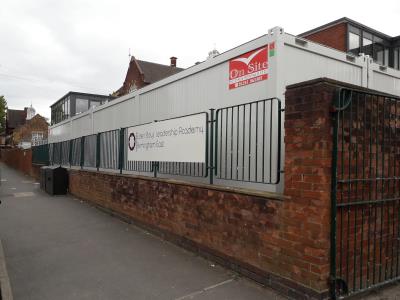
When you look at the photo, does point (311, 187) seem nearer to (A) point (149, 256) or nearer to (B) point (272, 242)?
(B) point (272, 242)

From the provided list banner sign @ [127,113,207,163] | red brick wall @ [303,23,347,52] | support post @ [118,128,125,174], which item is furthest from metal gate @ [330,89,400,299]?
red brick wall @ [303,23,347,52]

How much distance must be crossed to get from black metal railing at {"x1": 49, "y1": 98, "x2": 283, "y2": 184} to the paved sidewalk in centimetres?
136

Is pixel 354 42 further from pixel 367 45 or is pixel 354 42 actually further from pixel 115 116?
pixel 115 116

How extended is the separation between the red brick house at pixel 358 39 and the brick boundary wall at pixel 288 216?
53.6ft

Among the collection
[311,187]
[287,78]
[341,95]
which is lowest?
[311,187]

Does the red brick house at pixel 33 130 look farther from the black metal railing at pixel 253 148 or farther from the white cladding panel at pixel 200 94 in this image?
the black metal railing at pixel 253 148

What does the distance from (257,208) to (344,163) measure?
3.89ft

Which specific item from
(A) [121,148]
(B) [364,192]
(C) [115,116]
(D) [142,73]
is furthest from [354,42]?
(B) [364,192]

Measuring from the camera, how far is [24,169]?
2809 cm

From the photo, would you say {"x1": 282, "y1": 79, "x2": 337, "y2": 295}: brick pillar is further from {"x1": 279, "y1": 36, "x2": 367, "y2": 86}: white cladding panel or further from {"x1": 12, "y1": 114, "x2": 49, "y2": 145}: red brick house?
{"x1": 12, "y1": 114, "x2": 49, "y2": 145}: red brick house

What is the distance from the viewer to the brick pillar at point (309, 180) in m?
3.41

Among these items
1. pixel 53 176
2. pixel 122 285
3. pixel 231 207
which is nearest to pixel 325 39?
pixel 53 176

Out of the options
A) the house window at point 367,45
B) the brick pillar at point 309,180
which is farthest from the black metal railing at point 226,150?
the house window at point 367,45

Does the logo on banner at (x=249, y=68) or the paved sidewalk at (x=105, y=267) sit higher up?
the logo on banner at (x=249, y=68)
